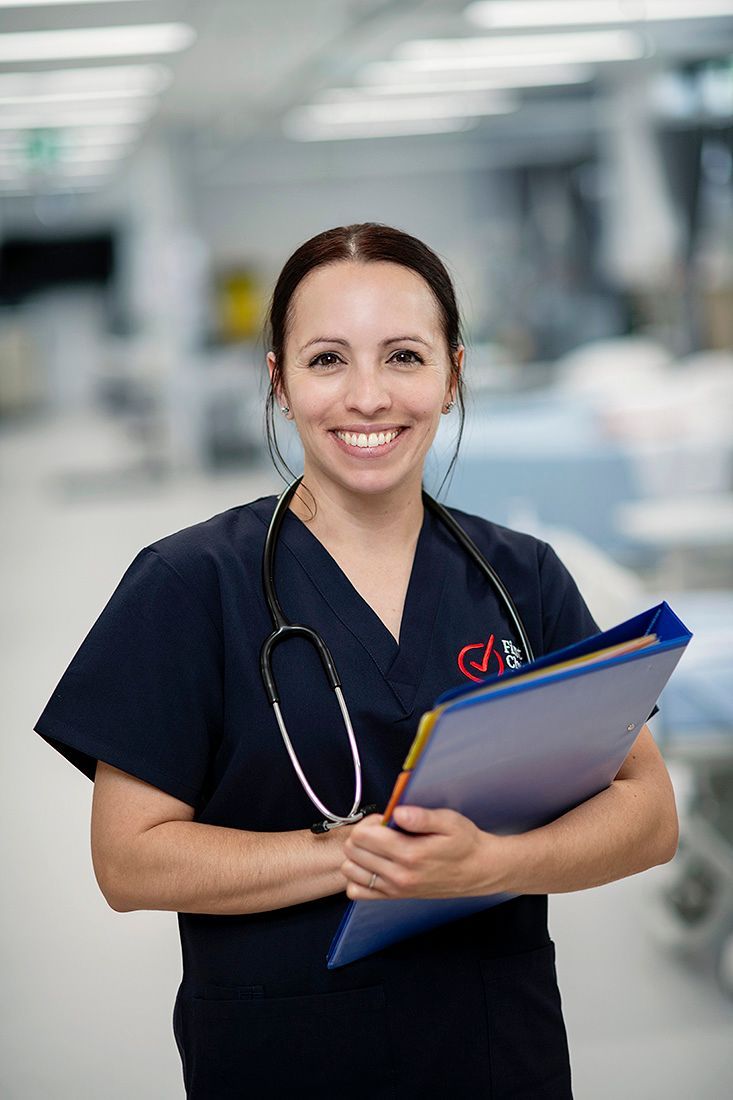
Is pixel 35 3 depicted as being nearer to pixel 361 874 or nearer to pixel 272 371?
pixel 272 371

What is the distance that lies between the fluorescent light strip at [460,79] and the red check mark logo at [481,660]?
16.2ft

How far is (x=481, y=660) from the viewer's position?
1164mm

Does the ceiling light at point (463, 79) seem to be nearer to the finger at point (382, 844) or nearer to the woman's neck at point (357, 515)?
the woman's neck at point (357, 515)

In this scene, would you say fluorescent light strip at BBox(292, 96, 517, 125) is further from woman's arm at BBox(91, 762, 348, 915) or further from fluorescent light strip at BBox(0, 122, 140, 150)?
woman's arm at BBox(91, 762, 348, 915)

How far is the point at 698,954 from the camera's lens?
2.38 meters

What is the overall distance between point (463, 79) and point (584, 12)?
1.70 metres

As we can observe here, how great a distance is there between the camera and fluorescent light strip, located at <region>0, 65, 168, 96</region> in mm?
5793

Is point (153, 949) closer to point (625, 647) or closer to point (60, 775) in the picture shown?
point (60, 775)

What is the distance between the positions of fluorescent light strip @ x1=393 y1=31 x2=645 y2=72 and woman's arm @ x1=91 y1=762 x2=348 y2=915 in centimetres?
432

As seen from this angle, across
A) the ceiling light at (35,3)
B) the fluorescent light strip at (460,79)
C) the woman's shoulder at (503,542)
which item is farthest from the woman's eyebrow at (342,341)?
the fluorescent light strip at (460,79)

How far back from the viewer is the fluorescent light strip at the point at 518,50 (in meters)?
4.98

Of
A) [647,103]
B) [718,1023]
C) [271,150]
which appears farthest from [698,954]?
[271,150]

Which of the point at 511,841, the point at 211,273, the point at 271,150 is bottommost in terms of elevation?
the point at 511,841

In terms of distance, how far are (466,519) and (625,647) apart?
0.36 metres
